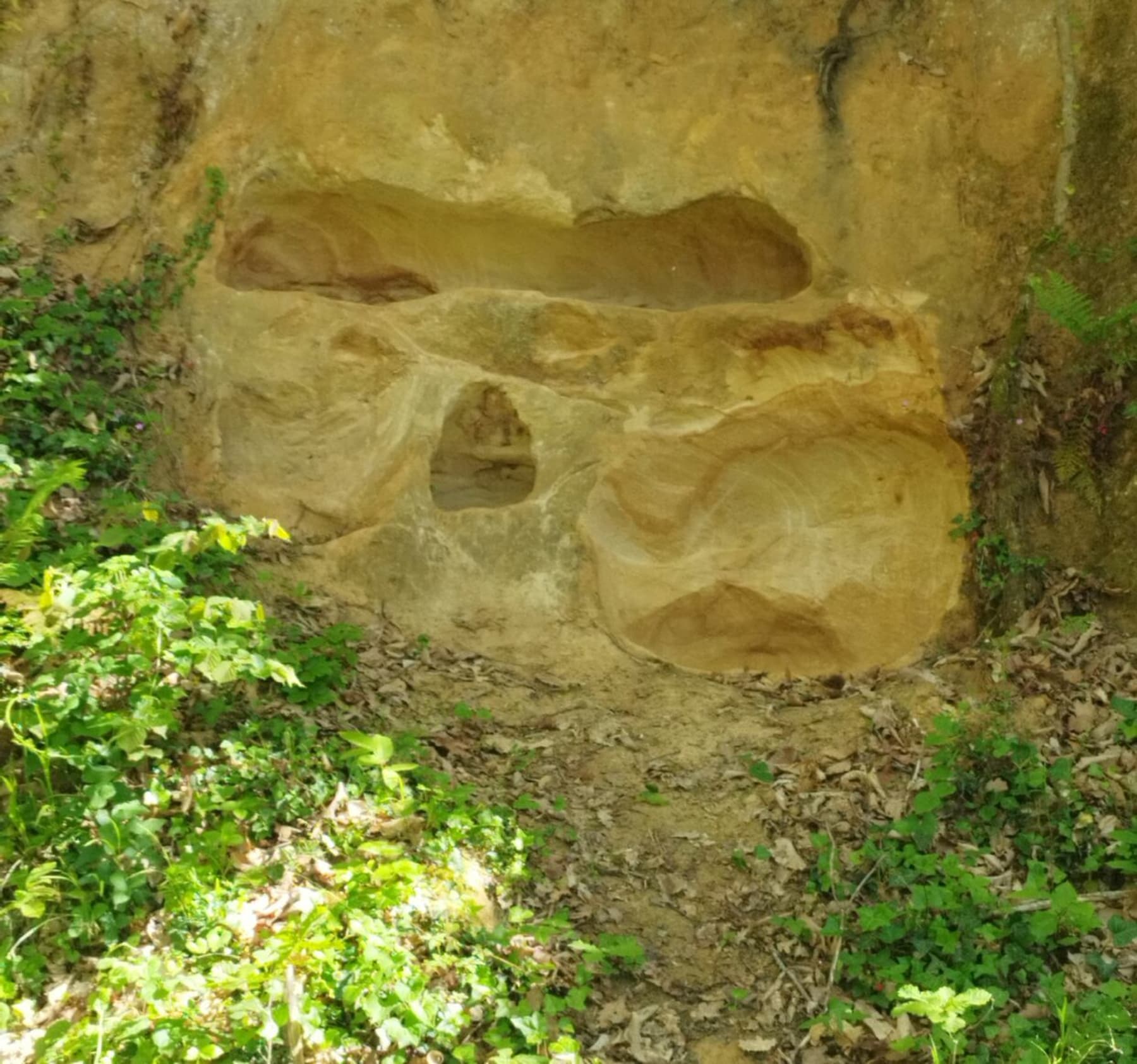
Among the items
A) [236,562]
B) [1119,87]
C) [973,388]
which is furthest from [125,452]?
[1119,87]

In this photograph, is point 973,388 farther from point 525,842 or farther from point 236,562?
point 236,562

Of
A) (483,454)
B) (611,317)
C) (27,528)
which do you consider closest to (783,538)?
(611,317)

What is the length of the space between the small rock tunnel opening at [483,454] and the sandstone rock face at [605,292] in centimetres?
1

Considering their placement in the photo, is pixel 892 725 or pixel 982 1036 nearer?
pixel 982 1036

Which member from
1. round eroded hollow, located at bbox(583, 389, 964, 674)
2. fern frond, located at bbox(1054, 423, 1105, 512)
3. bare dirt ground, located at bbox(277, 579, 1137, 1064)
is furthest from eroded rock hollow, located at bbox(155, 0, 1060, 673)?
fern frond, located at bbox(1054, 423, 1105, 512)

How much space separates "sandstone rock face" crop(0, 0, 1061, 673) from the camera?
224 inches

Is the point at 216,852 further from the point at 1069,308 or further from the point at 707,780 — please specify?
the point at 1069,308

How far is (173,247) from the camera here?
5902mm

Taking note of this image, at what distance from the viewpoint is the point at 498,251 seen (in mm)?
6309

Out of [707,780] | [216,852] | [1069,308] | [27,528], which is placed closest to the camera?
[216,852]

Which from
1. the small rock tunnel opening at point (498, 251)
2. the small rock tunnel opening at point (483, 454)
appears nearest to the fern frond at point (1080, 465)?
the small rock tunnel opening at point (498, 251)

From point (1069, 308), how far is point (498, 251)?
2825mm

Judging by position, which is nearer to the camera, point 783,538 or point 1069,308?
point 1069,308

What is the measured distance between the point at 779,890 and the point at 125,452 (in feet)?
10.2
